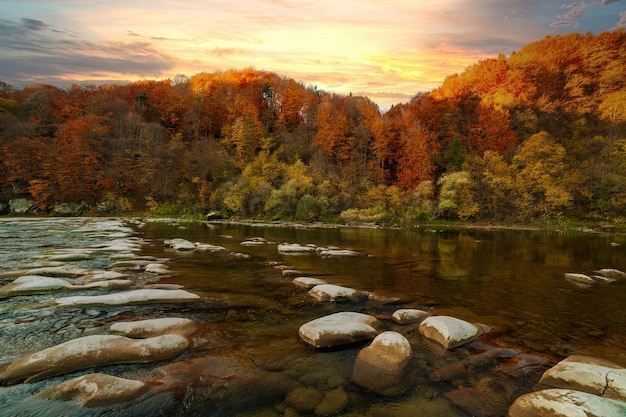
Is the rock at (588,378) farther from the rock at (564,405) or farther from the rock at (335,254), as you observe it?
Result: the rock at (335,254)

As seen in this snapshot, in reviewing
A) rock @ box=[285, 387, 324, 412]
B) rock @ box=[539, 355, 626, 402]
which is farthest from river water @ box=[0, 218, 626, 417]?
rock @ box=[539, 355, 626, 402]

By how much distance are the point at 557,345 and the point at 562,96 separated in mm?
83967

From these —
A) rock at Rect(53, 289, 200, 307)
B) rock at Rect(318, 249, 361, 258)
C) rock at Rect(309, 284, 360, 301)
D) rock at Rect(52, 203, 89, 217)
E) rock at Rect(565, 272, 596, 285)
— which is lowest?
rock at Rect(52, 203, 89, 217)

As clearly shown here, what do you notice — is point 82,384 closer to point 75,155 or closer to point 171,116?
point 75,155

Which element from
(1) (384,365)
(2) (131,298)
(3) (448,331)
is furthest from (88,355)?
(3) (448,331)

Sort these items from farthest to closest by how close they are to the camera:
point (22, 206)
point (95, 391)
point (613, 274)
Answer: point (22, 206)
point (613, 274)
point (95, 391)

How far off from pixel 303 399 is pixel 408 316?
178 inches

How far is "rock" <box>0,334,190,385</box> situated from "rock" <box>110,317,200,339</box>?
1.74 feet

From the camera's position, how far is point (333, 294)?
10.4m

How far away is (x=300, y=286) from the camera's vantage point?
1195 cm

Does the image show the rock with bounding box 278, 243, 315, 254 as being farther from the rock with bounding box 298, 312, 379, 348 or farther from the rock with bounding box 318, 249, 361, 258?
the rock with bounding box 298, 312, 379, 348

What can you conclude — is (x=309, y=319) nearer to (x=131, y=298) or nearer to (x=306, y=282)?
(x=306, y=282)

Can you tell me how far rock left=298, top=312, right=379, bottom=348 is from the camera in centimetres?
713

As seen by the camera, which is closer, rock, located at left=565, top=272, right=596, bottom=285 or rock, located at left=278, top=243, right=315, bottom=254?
rock, located at left=565, top=272, right=596, bottom=285
